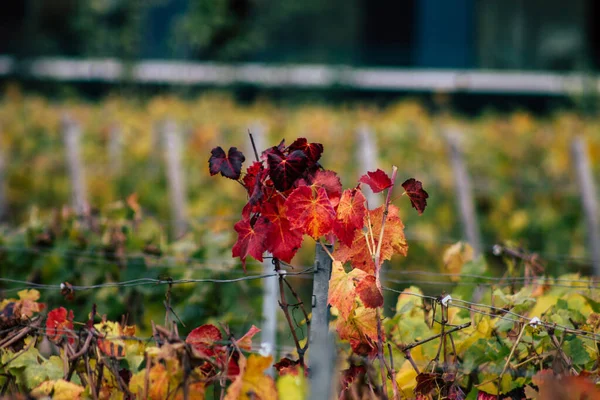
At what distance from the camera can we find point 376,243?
1.92m

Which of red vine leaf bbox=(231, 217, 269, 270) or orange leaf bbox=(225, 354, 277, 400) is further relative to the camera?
red vine leaf bbox=(231, 217, 269, 270)

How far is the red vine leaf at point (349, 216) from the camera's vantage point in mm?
1803

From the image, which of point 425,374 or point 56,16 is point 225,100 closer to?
point 56,16

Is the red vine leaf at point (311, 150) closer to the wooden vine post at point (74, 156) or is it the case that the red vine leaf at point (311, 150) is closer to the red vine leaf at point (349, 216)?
the red vine leaf at point (349, 216)

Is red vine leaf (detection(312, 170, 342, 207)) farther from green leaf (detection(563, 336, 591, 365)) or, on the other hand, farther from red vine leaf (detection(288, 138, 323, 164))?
green leaf (detection(563, 336, 591, 365))

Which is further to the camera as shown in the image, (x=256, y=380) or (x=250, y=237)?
(x=250, y=237)

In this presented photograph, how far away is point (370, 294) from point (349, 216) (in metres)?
0.18

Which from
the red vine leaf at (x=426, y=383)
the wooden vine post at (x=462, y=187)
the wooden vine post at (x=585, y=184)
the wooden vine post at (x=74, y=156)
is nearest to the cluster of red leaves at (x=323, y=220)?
the red vine leaf at (x=426, y=383)

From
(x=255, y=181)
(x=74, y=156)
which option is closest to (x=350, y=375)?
(x=255, y=181)

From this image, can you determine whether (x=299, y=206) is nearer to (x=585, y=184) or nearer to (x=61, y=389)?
(x=61, y=389)

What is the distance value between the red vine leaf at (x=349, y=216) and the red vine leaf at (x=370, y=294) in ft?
0.37

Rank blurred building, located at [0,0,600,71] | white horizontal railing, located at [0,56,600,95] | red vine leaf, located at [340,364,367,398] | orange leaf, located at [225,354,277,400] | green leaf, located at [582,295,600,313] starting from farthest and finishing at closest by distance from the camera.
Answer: blurred building, located at [0,0,600,71] < white horizontal railing, located at [0,56,600,95] < green leaf, located at [582,295,600,313] < red vine leaf, located at [340,364,367,398] < orange leaf, located at [225,354,277,400]

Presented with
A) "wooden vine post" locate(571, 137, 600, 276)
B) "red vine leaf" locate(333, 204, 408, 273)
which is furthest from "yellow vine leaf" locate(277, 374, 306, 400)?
"wooden vine post" locate(571, 137, 600, 276)

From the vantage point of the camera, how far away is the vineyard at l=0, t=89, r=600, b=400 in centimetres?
179
